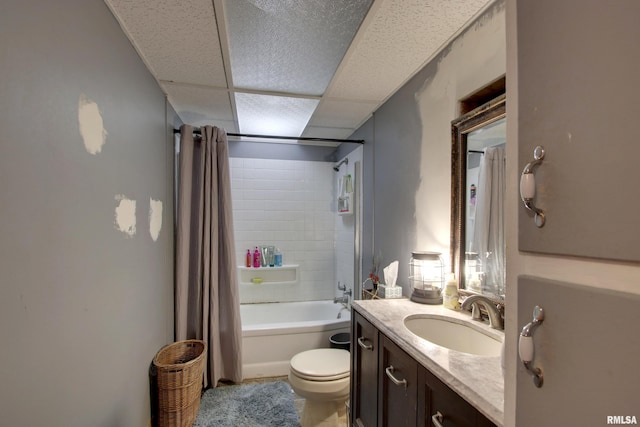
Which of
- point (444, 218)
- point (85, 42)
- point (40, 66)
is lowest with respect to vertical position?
point (444, 218)

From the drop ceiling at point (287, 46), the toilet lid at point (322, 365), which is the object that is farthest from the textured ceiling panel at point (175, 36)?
the toilet lid at point (322, 365)

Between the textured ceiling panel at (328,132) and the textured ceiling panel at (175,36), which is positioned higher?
the textured ceiling panel at (175,36)

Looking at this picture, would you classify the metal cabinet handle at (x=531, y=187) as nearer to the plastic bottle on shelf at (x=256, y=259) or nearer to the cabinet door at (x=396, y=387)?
the cabinet door at (x=396, y=387)

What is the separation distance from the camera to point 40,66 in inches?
35.4

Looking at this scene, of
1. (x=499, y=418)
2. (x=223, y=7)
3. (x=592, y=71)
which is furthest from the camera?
(x=223, y=7)

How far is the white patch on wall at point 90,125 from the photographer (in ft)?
3.66

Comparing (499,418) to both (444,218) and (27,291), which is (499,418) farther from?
(27,291)

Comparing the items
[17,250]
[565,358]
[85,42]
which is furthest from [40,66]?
[565,358]

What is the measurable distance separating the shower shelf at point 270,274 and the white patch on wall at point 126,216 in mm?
1927

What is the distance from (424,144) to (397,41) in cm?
59

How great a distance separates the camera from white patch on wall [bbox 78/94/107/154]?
1.12 m

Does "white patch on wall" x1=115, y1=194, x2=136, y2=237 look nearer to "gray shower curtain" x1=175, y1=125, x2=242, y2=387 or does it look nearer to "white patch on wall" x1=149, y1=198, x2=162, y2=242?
"white patch on wall" x1=149, y1=198, x2=162, y2=242

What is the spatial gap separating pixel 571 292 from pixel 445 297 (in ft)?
3.51

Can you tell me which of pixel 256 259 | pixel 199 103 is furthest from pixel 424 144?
pixel 256 259
